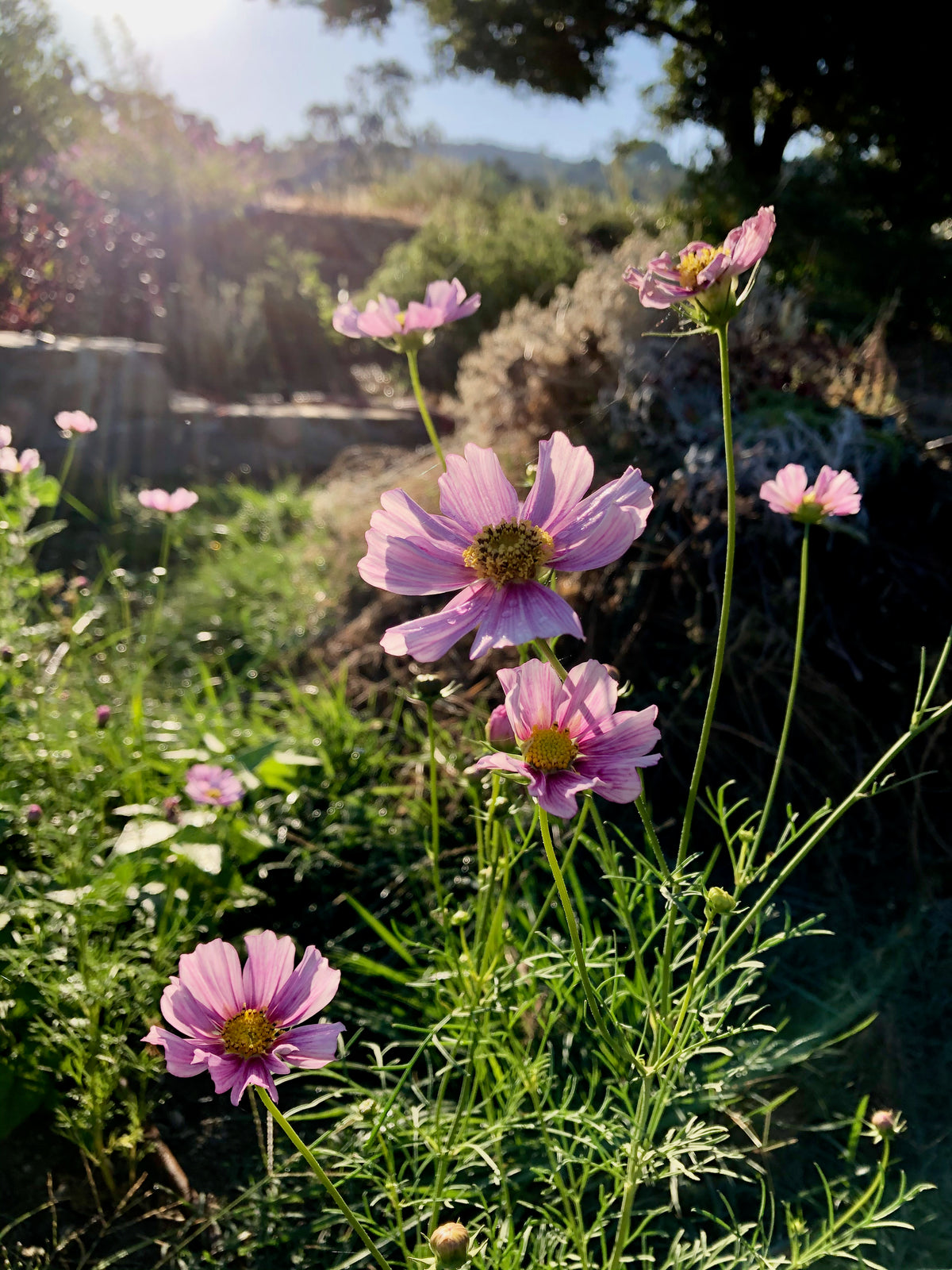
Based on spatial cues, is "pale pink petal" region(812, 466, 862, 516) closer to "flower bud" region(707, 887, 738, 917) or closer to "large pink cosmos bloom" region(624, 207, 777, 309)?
"large pink cosmos bloom" region(624, 207, 777, 309)

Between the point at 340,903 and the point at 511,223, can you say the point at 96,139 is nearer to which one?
the point at 511,223

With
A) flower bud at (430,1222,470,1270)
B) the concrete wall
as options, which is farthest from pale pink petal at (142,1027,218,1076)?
the concrete wall

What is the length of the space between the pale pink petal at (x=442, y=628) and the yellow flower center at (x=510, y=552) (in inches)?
0.6

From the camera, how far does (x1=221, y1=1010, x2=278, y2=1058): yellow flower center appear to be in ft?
2.45

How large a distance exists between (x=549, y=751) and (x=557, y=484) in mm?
209

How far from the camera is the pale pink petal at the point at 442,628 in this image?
66cm

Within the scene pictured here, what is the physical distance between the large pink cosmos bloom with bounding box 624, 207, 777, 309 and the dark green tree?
7.68 meters

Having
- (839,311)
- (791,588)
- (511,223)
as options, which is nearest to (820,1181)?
(791,588)

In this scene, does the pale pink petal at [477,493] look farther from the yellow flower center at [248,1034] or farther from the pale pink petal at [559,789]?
the yellow flower center at [248,1034]

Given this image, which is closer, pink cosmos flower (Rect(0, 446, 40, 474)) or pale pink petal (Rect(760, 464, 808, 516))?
pale pink petal (Rect(760, 464, 808, 516))

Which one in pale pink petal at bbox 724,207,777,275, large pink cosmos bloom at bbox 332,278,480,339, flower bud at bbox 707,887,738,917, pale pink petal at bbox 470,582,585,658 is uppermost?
pale pink petal at bbox 724,207,777,275

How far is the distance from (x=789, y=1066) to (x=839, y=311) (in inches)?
162

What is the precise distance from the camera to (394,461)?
371 cm

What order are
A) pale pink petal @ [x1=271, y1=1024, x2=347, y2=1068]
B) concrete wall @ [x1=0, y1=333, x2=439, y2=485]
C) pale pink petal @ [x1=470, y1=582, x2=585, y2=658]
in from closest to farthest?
pale pink petal @ [x1=470, y1=582, x2=585, y2=658] → pale pink petal @ [x1=271, y1=1024, x2=347, y2=1068] → concrete wall @ [x1=0, y1=333, x2=439, y2=485]
